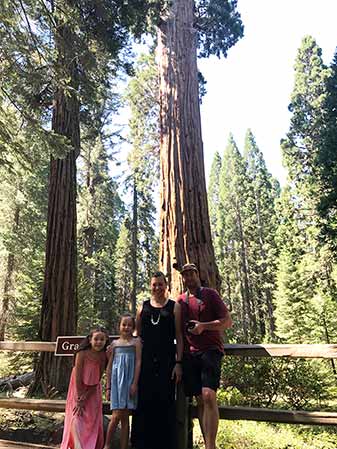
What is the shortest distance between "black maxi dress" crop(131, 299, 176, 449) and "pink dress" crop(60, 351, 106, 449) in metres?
0.44

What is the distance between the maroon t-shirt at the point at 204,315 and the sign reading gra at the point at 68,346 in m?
0.99

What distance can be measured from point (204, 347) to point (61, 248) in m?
5.07

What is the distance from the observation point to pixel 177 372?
3.52m

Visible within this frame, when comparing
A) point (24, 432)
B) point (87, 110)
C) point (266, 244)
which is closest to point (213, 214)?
point (266, 244)

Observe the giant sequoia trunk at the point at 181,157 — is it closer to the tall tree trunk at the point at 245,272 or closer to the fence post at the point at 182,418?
the fence post at the point at 182,418

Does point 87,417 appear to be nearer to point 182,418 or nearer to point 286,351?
point 182,418

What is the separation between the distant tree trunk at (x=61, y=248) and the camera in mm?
6957

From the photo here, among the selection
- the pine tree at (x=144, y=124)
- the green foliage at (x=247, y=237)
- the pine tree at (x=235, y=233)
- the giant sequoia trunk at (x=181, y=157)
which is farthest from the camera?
the pine tree at (x=235, y=233)

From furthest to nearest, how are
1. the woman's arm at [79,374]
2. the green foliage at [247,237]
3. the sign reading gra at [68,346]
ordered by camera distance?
1. the green foliage at [247,237]
2. the sign reading gra at [68,346]
3. the woman's arm at [79,374]

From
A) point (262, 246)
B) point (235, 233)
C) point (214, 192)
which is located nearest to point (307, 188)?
point (262, 246)

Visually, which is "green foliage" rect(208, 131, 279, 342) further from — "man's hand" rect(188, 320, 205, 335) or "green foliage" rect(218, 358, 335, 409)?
"man's hand" rect(188, 320, 205, 335)

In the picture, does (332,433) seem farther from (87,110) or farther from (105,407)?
(87,110)

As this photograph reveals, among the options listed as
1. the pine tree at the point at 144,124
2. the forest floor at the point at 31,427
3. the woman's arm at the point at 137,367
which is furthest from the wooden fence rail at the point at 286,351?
the pine tree at the point at 144,124

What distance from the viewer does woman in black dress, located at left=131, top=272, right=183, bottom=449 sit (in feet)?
11.4
